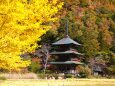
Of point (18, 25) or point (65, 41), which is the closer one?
point (18, 25)

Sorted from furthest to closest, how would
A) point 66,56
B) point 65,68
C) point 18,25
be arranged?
point 66,56 < point 65,68 < point 18,25

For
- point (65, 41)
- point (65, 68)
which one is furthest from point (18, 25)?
point (65, 41)

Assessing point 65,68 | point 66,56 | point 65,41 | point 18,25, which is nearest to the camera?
point 18,25

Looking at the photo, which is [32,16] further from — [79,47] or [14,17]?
[79,47]

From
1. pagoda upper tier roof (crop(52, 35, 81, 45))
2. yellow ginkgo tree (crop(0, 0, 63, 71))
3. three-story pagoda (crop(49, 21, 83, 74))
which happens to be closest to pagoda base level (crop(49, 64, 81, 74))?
three-story pagoda (crop(49, 21, 83, 74))

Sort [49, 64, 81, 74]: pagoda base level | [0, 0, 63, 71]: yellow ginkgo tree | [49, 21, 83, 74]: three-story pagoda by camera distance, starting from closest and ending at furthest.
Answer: [0, 0, 63, 71]: yellow ginkgo tree < [49, 21, 83, 74]: three-story pagoda < [49, 64, 81, 74]: pagoda base level

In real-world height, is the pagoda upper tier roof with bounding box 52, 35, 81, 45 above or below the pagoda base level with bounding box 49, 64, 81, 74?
above

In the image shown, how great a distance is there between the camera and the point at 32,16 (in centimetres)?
1063

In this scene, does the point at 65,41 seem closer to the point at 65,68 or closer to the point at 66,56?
the point at 66,56

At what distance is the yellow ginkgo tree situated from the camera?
10000 mm

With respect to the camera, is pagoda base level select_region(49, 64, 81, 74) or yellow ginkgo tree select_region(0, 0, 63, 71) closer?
yellow ginkgo tree select_region(0, 0, 63, 71)

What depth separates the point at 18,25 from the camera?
1038 centimetres

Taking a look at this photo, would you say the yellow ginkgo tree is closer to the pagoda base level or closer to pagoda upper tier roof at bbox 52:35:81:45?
pagoda upper tier roof at bbox 52:35:81:45

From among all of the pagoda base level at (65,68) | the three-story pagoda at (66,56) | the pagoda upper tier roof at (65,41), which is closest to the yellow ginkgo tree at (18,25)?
the three-story pagoda at (66,56)
